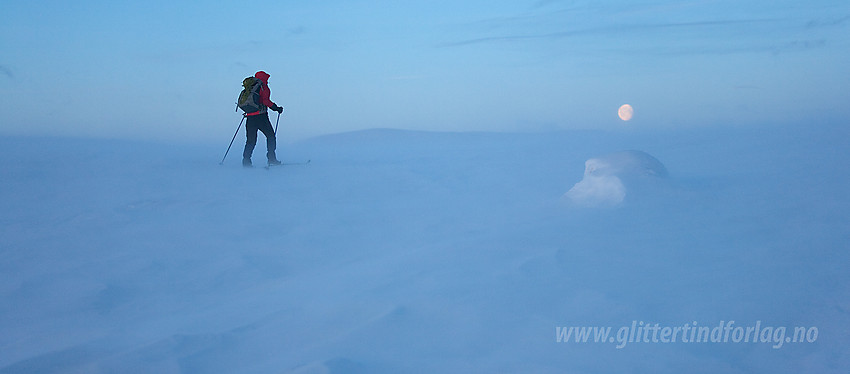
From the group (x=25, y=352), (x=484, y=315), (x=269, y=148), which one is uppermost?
(x=269, y=148)

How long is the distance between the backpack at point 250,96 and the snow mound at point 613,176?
5981mm

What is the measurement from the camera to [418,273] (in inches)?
174

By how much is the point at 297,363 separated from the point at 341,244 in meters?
2.72

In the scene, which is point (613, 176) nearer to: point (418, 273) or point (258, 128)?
point (418, 273)

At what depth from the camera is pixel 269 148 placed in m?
10.1

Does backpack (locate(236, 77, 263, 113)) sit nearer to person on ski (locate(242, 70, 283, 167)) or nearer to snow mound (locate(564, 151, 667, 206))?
person on ski (locate(242, 70, 283, 167))

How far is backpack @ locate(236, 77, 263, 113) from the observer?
9.52 meters

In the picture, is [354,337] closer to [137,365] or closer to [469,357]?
[469,357]

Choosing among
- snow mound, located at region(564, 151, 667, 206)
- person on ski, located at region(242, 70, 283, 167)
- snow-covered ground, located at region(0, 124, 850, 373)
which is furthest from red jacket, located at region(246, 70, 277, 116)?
snow mound, located at region(564, 151, 667, 206)

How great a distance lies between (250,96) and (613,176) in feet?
21.5

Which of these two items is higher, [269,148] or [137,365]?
[269,148]

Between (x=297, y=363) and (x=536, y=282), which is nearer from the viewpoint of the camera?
(x=297, y=363)

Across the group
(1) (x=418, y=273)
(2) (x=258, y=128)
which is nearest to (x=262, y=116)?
(2) (x=258, y=128)

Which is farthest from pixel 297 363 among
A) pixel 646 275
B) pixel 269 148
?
pixel 269 148
